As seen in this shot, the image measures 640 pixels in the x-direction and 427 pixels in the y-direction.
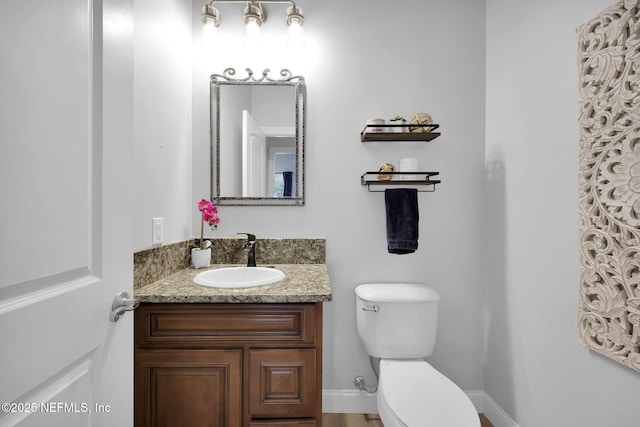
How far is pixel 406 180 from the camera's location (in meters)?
1.62

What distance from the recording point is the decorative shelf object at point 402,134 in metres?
1.56

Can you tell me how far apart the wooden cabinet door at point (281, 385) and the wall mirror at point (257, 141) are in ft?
2.79

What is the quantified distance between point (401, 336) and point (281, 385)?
0.66m

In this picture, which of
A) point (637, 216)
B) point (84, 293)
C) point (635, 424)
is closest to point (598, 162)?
point (637, 216)

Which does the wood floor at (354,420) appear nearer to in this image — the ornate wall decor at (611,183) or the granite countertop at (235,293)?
the granite countertop at (235,293)

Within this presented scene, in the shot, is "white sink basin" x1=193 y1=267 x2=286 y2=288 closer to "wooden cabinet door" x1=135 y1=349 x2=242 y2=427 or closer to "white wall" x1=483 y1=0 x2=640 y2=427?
"wooden cabinet door" x1=135 y1=349 x2=242 y2=427

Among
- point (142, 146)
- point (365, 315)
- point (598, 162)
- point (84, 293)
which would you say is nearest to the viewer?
point (84, 293)

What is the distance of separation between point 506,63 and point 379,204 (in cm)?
98

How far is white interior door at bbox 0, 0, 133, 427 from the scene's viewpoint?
1.69 ft

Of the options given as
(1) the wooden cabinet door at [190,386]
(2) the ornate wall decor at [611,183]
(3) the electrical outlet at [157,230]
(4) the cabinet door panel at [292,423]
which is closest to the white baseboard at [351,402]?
(4) the cabinet door panel at [292,423]

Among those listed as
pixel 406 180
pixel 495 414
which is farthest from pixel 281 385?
pixel 495 414

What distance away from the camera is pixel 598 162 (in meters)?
1.02

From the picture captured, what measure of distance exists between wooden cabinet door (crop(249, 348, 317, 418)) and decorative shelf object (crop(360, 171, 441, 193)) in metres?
0.95

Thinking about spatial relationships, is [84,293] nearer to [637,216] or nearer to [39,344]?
[39,344]
